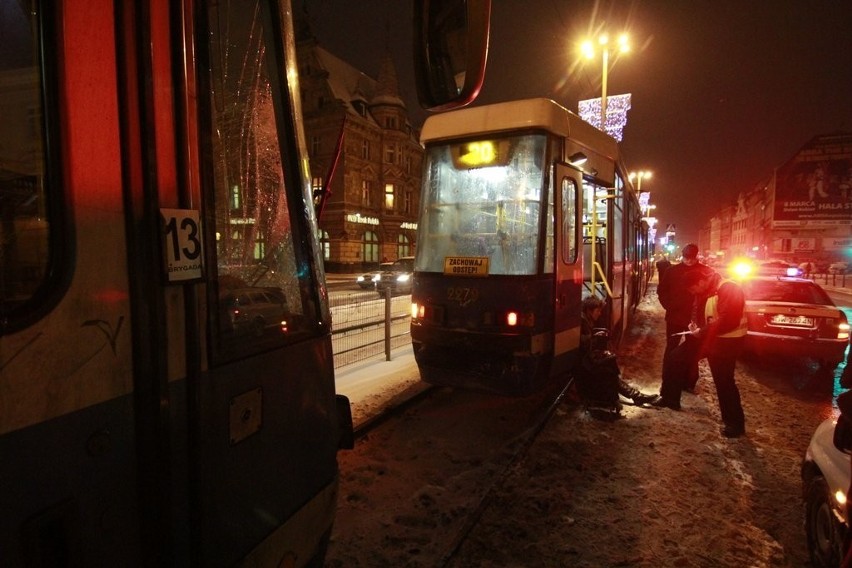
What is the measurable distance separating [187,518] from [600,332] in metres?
5.83

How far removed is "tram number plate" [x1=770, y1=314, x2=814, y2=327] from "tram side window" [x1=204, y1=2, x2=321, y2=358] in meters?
8.44

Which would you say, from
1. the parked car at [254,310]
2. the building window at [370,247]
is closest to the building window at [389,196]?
the building window at [370,247]

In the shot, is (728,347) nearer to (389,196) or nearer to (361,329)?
(361,329)

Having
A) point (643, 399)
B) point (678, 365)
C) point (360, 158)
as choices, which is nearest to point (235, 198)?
point (678, 365)

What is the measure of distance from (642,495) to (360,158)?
39.8 metres

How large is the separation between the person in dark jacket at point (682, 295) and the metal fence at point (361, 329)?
4368mm

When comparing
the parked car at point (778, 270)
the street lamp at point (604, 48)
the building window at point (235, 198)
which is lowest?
the parked car at point (778, 270)

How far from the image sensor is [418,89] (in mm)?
2043

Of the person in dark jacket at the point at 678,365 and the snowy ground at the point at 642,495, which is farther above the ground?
the person in dark jacket at the point at 678,365

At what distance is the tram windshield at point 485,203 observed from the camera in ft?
17.6

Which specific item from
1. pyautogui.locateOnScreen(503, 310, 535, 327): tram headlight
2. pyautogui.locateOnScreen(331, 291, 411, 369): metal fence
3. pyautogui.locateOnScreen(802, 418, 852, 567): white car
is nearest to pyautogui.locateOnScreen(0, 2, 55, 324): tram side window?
pyautogui.locateOnScreen(802, 418, 852, 567): white car

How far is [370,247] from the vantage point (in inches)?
1700

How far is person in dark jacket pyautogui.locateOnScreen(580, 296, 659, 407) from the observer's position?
19.7 ft

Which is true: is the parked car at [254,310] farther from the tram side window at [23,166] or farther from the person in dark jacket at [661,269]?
the person in dark jacket at [661,269]
